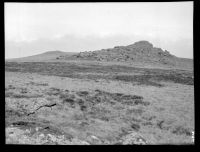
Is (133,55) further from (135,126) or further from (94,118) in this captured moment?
(135,126)

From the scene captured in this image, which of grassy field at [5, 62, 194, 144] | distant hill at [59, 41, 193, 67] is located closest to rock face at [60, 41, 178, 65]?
distant hill at [59, 41, 193, 67]

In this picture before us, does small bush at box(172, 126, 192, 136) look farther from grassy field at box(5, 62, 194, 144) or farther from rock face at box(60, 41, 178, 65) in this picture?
rock face at box(60, 41, 178, 65)

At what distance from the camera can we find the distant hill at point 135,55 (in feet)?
320

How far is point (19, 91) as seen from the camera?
2322 centimetres

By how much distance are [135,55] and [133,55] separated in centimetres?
131

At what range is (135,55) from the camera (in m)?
107

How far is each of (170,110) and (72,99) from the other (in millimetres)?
9213

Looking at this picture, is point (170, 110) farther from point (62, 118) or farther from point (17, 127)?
point (17, 127)

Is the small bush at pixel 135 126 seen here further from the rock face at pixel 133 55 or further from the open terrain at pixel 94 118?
the rock face at pixel 133 55

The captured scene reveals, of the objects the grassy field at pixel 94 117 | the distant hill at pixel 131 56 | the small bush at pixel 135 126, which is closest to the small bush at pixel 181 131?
the grassy field at pixel 94 117

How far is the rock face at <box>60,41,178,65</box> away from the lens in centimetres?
9788

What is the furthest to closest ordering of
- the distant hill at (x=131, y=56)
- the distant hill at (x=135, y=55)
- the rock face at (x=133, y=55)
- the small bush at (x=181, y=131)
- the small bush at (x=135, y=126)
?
the rock face at (x=133, y=55) → the distant hill at (x=135, y=55) → the distant hill at (x=131, y=56) → the small bush at (x=135, y=126) → the small bush at (x=181, y=131)

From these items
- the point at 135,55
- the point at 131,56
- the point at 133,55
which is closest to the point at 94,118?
the point at 131,56
